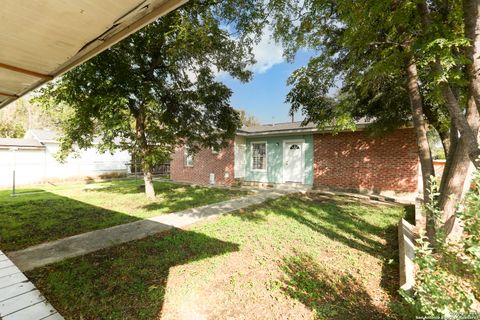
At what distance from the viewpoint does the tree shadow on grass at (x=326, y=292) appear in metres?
2.86

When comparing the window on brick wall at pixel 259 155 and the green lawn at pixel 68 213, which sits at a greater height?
the window on brick wall at pixel 259 155

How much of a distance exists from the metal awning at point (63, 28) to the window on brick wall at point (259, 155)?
1186 centimetres

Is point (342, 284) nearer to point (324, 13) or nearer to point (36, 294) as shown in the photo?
point (36, 294)

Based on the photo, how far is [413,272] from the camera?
3.31m

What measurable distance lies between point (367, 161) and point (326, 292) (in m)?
9.15

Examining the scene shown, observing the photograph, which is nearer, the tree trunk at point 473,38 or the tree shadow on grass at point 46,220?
the tree trunk at point 473,38

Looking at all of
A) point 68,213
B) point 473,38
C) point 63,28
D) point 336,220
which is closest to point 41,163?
point 68,213

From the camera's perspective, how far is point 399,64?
13.2 feet

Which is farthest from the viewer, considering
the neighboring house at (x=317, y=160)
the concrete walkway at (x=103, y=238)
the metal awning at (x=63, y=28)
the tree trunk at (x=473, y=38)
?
the neighboring house at (x=317, y=160)

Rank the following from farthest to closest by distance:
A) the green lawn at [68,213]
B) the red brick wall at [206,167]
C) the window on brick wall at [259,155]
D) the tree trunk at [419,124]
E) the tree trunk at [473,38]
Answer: the red brick wall at [206,167], the window on brick wall at [259,155], the green lawn at [68,213], the tree trunk at [419,124], the tree trunk at [473,38]

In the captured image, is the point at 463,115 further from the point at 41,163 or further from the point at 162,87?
the point at 41,163

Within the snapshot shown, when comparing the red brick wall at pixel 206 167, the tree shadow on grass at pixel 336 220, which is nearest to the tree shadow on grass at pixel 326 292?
the tree shadow on grass at pixel 336 220

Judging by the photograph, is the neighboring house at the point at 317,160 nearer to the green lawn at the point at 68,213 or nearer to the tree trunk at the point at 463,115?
the green lawn at the point at 68,213

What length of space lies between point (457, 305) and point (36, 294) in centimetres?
403
